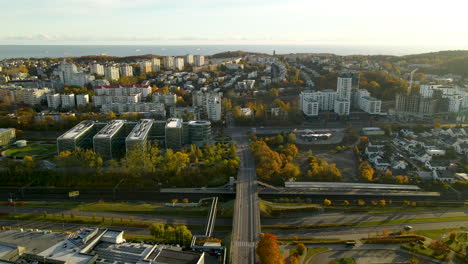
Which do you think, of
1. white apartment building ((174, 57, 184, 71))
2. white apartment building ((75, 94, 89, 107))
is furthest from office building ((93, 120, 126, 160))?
white apartment building ((174, 57, 184, 71))

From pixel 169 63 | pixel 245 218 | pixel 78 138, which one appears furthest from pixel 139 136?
pixel 169 63

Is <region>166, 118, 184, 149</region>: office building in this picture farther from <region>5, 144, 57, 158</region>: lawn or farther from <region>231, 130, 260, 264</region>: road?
<region>5, 144, 57, 158</region>: lawn

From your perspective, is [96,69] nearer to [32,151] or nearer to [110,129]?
[32,151]

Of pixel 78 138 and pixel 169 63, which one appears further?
pixel 169 63

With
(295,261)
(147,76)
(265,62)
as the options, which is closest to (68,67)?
(147,76)

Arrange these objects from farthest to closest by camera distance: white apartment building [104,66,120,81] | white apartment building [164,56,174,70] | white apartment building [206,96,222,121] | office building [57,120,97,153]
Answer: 1. white apartment building [164,56,174,70]
2. white apartment building [104,66,120,81]
3. white apartment building [206,96,222,121]
4. office building [57,120,97,153]

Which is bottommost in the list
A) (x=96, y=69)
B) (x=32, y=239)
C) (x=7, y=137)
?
(x=32, y=239)

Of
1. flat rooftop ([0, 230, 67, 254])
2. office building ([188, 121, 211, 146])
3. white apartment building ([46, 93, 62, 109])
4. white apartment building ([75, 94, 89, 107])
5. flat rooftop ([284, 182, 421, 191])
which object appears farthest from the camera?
white apartment building ([75, 94, 89, 107])
